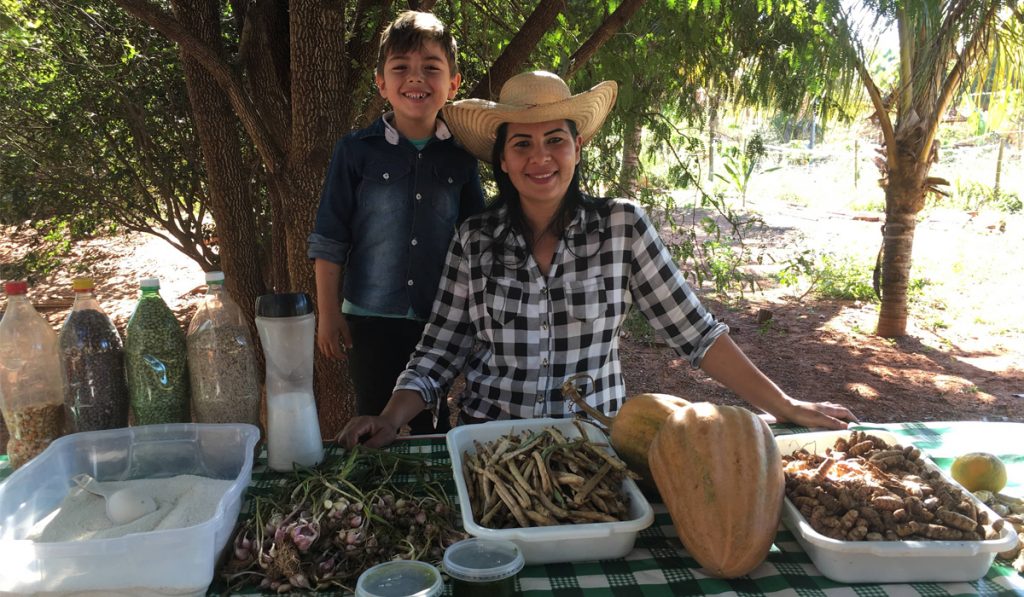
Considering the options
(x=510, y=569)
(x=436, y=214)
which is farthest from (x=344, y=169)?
(x=510, y=569)

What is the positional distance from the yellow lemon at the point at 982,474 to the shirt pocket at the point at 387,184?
1.88 m

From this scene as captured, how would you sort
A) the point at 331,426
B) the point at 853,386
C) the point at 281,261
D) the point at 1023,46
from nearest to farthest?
the point at 331,426
the point at 281,261
the point at 1023,46
the point at 853,386

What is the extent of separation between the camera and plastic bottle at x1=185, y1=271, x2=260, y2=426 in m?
1.67

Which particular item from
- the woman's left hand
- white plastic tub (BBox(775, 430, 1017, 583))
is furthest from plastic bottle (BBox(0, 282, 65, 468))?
the woman's left hand

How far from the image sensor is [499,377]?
214 cm

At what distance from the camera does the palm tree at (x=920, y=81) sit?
193 inches

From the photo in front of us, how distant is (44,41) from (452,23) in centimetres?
296

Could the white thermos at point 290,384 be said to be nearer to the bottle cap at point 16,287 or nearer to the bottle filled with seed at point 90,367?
the bottle filled with seed at point 90,367

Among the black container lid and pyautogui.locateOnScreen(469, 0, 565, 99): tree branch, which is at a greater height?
pyautogui.locateOnScreen(469, 0, 565, 99): tree branch

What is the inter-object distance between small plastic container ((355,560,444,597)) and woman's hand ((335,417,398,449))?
0.69m

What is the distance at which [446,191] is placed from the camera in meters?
2.62

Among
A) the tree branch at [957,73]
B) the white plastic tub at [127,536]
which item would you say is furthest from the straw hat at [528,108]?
the tree branch at [957,73]

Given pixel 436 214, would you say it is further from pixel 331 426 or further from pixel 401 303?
pixel 331 426

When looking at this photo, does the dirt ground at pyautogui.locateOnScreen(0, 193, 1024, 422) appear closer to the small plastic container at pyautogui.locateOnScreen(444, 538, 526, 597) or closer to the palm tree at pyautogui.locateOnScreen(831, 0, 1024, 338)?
the palm tree at pyautogui.locateOnScreen(831, 0, 1024, 338)
